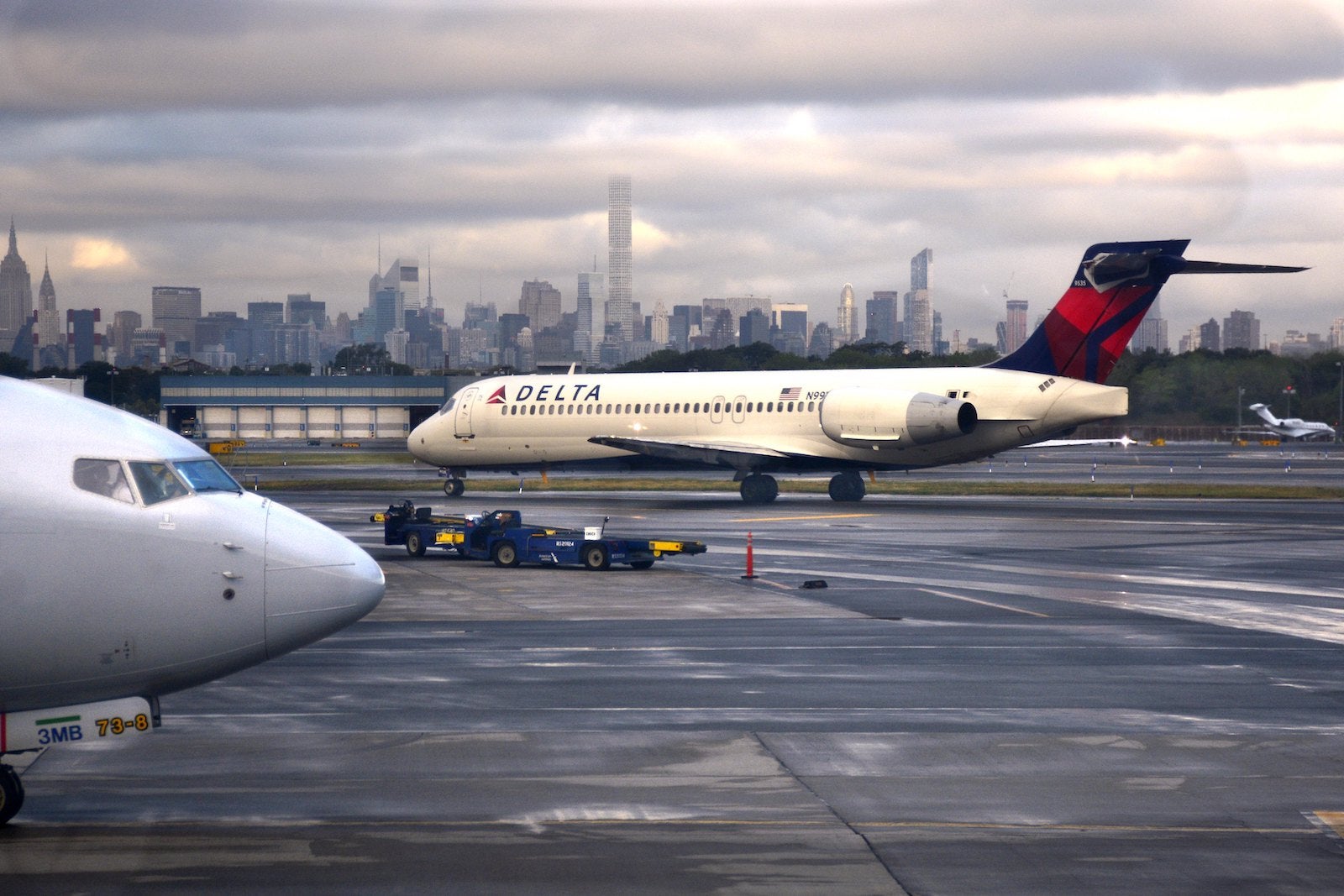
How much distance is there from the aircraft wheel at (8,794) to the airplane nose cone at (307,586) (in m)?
2.26

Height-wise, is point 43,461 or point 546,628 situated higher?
point 43,461

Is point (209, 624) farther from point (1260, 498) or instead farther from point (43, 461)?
point (1260, 498)

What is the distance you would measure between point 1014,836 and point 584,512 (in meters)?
35.8

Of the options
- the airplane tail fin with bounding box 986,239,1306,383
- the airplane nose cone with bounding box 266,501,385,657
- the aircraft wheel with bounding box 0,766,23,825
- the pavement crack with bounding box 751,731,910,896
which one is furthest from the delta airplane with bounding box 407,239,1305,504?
the aircraft wheel with bounding box 0,766,23,825

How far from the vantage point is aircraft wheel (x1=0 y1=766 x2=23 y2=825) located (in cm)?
1148

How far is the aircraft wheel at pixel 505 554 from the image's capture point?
3225cm

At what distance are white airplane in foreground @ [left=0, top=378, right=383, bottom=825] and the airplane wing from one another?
3789 cm

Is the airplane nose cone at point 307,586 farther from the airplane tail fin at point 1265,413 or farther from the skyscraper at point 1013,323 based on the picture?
the airplane tail fin at point 1265,413

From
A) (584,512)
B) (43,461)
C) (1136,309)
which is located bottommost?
(584,512)

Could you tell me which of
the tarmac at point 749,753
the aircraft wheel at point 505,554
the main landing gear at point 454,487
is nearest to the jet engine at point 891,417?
the main landing gear at point 454,487

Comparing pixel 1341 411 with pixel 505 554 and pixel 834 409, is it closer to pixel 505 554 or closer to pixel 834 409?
pixel 834 409

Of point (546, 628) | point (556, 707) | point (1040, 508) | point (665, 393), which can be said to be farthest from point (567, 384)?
point (556, 707)

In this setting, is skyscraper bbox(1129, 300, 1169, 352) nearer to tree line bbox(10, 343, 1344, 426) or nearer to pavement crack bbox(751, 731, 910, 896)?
tree line bbox(10, 343, 1344, 426)

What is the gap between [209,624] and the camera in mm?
11414
